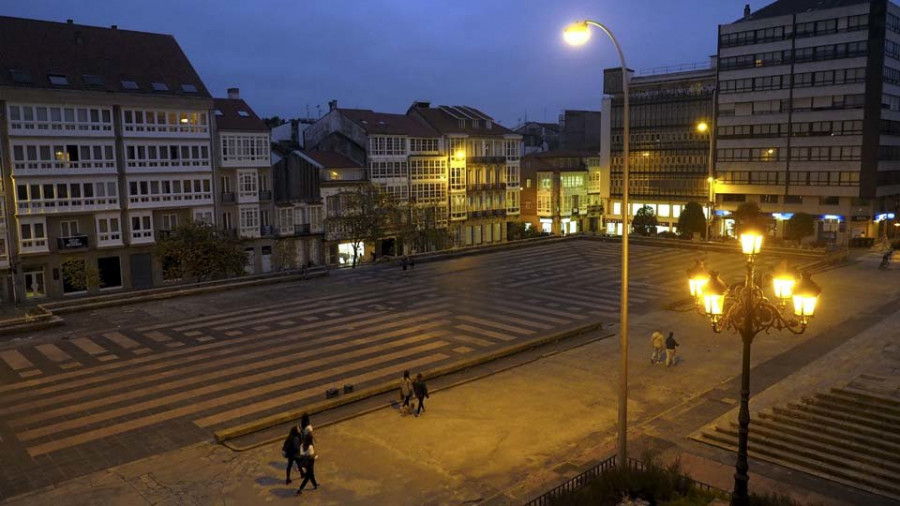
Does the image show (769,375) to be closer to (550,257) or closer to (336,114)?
(550,257)

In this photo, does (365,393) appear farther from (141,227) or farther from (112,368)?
(141,227)

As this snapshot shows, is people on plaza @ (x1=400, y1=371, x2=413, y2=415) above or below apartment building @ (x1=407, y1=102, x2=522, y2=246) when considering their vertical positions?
below

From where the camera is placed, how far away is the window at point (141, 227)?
52625mm

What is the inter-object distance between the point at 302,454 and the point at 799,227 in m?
61.7

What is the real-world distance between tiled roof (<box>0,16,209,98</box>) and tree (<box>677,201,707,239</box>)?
161 ft

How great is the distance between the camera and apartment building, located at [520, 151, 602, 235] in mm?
92438

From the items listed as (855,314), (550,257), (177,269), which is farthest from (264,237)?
(855,314)

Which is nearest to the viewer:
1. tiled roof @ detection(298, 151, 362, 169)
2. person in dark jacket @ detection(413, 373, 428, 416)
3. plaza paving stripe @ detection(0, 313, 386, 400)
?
person in dark jacket @ detection(413, 373, 428, 416)

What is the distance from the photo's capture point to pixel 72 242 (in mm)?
49594

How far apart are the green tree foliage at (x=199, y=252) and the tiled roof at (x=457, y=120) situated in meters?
36.7

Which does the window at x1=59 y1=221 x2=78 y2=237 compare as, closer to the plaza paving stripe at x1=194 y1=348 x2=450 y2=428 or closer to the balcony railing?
the balcony railing

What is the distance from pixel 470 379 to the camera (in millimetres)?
25328

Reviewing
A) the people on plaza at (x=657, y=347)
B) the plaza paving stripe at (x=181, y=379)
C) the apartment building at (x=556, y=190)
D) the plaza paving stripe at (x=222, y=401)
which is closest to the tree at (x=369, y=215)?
the plaza paving stripe at (x=181, y=379)

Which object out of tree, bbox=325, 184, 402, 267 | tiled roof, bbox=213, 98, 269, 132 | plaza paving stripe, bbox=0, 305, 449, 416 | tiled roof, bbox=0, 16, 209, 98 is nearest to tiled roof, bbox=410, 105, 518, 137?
tree, bbox=325, 184, 402, 267
